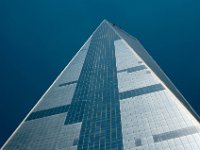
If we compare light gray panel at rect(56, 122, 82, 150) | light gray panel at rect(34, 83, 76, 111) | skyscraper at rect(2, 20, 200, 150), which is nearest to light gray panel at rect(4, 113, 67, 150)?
skyscraper at rect(2, 20, 200, 150)

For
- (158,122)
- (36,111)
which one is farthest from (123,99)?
(36,111)

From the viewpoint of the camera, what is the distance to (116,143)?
38.1 metres

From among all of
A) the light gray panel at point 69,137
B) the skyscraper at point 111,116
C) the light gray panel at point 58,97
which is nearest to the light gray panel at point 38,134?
the skyscraper at point 111,116

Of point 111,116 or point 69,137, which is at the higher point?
point 111,116

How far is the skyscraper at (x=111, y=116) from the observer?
36.9m

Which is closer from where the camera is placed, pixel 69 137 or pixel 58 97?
pixel 69 137

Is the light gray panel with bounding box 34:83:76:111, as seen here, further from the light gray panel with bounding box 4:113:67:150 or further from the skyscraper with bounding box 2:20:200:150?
the light gray panel with bounding box 4:113:67:150

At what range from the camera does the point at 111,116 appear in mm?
46219

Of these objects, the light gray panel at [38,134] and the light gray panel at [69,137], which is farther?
the light gray panel at [38,134]

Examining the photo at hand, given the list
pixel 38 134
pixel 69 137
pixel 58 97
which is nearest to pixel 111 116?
pixel 69 137

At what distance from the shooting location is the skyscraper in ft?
121

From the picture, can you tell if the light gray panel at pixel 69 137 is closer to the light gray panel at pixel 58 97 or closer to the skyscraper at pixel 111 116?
the skyscraper at pixel 111 116

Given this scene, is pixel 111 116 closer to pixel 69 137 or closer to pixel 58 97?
pixel 69 137

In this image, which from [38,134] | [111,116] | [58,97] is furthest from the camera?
[58,97]
